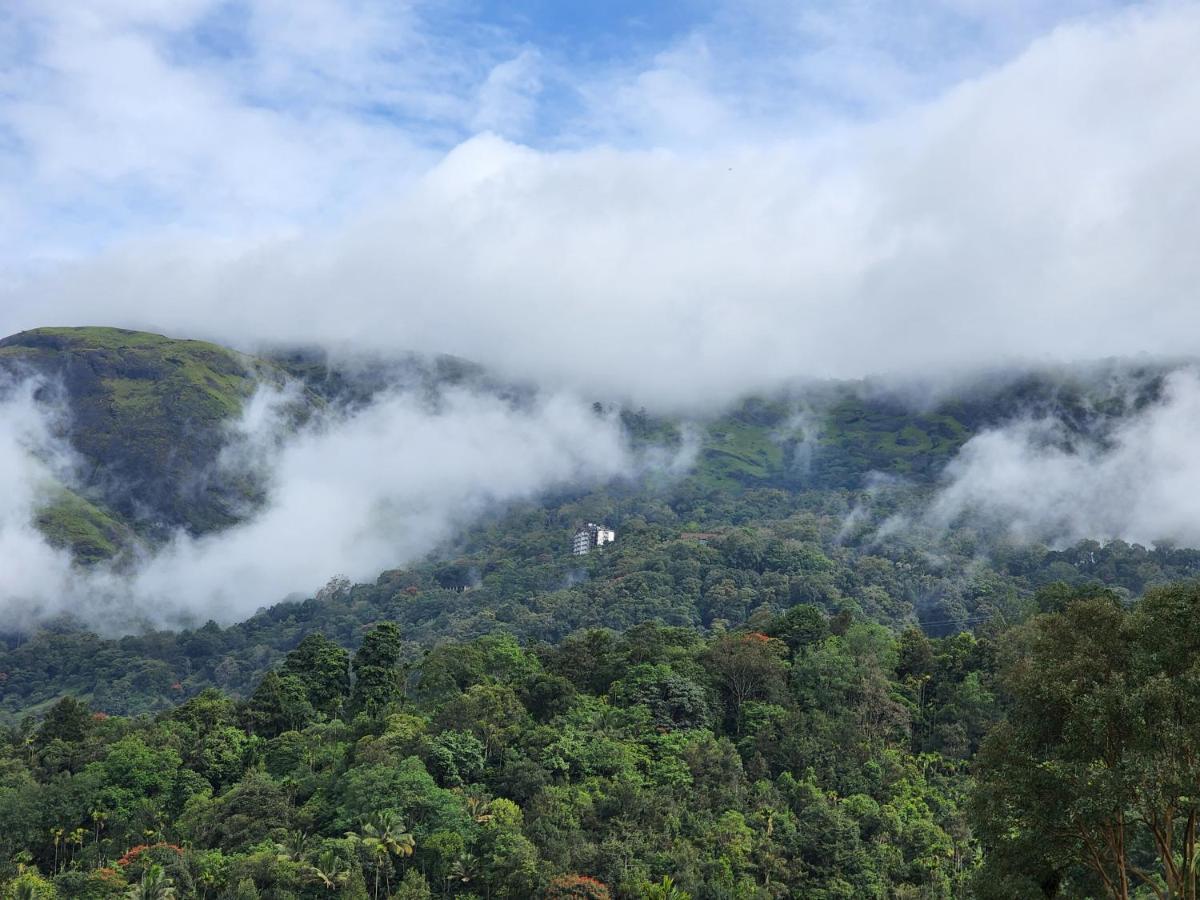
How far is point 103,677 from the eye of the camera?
14862 centimetres

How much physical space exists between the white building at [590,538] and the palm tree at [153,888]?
12871cm

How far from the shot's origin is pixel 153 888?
4969 centimetres

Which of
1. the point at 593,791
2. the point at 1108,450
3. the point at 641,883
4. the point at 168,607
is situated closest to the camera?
the point at 641,883

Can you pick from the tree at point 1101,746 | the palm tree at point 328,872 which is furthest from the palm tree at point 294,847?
the tree at point 1101,746

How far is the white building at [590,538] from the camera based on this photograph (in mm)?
181500

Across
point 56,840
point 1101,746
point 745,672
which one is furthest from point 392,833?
point 1101,746

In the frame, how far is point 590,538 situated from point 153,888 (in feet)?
445

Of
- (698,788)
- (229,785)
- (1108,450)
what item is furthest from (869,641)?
(1108,450)

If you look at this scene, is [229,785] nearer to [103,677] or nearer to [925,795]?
[925,795]

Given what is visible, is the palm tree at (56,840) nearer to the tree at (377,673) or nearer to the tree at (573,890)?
the tree at (377,673)

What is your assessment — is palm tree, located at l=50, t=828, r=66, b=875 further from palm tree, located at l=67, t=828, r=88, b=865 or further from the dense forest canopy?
palm tree, located at l=67, t=828, r=88, b=865

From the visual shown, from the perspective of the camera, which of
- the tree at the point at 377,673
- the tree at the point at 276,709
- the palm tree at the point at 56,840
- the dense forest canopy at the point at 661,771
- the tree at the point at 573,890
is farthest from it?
the tree at the point at 377,673

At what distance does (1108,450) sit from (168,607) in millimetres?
165320

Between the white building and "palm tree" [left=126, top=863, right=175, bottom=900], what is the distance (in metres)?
129
